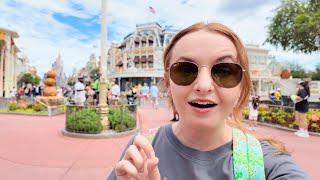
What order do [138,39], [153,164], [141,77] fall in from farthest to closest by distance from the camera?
[138,39]
[141,77]
[153,164]

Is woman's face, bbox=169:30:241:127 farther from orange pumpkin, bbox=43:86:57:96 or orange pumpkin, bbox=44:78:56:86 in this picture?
orange pumpkin, bbox=44:78:56:86

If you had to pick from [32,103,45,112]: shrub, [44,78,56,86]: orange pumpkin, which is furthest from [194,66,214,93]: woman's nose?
[44,78,56,86]: orange pumpkin

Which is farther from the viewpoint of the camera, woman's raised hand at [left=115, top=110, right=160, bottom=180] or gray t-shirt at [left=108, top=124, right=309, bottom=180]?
gray t-shirt at [left=108, top=124, right=309, bottom=180]

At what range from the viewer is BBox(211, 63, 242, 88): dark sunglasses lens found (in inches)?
50.3

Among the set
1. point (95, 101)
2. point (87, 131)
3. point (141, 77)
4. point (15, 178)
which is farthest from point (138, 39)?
point (15, 178)

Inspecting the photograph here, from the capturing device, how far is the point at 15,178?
5090 mm

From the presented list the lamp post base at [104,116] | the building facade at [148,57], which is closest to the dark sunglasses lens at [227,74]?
the lamp post base at [104,116]

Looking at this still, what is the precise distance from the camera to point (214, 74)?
4.20 feet

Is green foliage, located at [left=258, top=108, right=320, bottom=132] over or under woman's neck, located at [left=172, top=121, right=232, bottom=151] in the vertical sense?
under

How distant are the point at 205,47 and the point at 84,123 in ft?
27.8

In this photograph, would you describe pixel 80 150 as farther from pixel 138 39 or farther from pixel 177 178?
pixel 138 39

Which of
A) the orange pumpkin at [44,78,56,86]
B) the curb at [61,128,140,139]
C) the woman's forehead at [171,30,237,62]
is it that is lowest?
the curb at [61,128,140,139]

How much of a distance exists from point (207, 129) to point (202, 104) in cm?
13

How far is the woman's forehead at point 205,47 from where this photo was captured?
130cm
